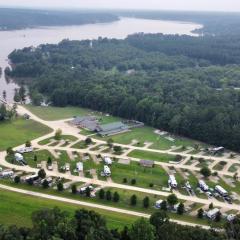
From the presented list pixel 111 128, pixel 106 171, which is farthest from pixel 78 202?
pixel 111 128

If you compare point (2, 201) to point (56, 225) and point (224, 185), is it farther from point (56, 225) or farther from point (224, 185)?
point (224, 185)

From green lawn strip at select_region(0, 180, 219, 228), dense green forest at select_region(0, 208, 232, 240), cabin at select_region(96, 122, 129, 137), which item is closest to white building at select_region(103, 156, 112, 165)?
green lawn strip at select_region(0, 180, 219, 228)

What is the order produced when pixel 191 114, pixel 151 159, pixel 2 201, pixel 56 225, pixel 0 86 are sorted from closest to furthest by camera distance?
1. pixel 56 225
2. pixel 2 201
3. pixel 151 159
4. pixel 191 114
5. pixel 0 86

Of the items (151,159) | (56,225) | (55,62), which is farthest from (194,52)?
(56,225)

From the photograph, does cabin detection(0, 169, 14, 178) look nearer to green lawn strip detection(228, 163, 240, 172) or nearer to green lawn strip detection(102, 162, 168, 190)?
green lawn strip detection(102, 162, 168, 190)

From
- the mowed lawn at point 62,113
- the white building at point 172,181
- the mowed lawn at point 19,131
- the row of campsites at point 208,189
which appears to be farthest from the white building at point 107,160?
the mowed lawn at point 62,113

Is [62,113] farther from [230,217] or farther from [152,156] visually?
[230,217]
